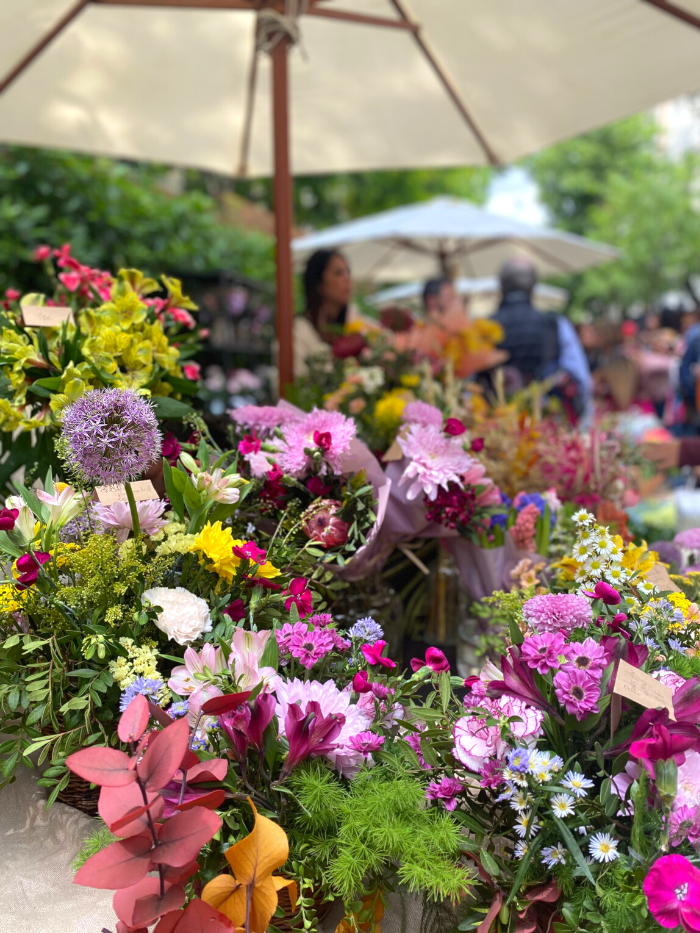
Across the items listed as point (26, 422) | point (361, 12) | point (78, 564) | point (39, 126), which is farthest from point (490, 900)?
point (39, 126)

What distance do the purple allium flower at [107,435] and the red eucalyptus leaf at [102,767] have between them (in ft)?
1.61

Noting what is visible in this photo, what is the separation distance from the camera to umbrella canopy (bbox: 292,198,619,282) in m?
6.34

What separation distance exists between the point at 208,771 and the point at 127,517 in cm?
44

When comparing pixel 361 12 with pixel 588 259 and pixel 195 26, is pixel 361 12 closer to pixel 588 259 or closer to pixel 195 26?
pixel 195 26

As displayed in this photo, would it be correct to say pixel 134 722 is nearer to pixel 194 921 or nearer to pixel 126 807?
pixel 126 807

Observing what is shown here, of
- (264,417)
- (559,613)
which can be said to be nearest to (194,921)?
(559,613)

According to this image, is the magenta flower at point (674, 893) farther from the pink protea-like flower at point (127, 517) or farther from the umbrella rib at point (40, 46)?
the umbrella rib at point (40, 46)

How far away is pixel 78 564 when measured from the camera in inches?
39.8

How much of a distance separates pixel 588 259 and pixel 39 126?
6466 millimetres

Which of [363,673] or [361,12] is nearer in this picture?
[363,673]

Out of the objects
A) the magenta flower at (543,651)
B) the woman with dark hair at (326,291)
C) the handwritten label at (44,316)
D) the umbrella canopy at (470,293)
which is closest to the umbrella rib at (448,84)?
the woman with dark hair at (326,291)

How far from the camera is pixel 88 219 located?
469cm

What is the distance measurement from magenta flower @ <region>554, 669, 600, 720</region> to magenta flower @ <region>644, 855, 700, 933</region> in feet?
0.57

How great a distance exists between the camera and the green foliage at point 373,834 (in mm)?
817
